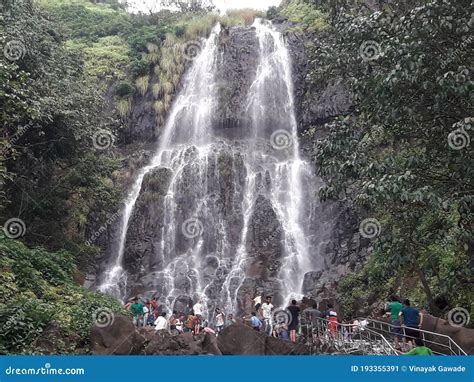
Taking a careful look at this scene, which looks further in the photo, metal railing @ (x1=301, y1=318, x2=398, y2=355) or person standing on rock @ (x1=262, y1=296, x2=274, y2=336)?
person standing on rock @ (x1=262, y1=296, x2=274, y2=336)

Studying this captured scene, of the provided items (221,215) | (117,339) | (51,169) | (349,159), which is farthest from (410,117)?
(221,215)

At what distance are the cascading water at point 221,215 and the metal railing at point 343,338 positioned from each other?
24.5ft

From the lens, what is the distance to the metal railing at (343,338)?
934 centimetres

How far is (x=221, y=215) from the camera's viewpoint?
23828 millimetres

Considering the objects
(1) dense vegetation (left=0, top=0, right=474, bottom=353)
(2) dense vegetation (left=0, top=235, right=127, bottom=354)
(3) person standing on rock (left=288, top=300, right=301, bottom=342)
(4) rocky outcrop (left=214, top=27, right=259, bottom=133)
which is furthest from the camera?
(4) rocky outcrop (left=214, top=27, right=259, bottom=133)

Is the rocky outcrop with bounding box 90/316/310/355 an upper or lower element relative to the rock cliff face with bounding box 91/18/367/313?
lower

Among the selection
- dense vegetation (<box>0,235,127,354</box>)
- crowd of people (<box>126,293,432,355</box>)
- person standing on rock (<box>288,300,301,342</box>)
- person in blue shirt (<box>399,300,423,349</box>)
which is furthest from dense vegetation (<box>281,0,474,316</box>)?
dense vegetation (<box>0,235,127,354</box>)

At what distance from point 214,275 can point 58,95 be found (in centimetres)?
957

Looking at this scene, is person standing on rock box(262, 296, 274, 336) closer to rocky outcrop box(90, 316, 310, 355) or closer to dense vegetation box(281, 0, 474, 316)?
rocky outcrop box(90, 316, 310, 355)

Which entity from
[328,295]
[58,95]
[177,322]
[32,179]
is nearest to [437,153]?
[177,322]

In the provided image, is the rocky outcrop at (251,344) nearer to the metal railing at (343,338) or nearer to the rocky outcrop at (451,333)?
the metal railing at (343,338)

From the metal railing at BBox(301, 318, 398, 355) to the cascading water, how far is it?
24.5 ft

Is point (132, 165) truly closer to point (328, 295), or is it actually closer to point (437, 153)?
point (328, 295)

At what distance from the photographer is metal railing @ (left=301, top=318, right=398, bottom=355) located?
934cm
